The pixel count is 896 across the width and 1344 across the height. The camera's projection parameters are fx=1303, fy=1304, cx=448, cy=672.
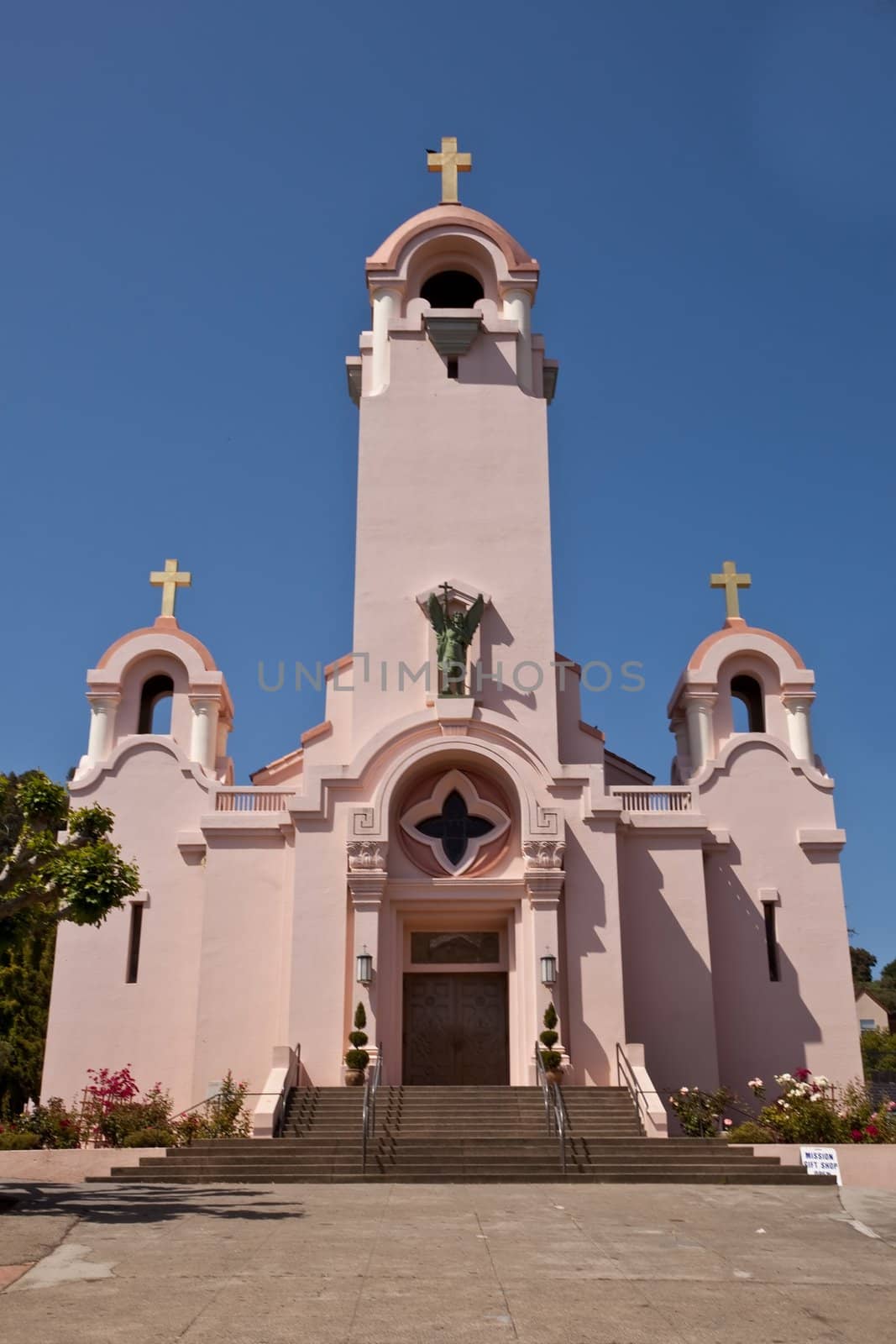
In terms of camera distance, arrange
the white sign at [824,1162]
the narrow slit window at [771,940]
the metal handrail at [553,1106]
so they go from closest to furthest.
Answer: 1. the white sign at [824,1162]
2. the metal handrail at [553,1106]
3. the narrow slit window at [771,940]

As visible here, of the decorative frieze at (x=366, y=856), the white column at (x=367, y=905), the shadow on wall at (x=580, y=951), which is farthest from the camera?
the decorative frieze at (x=366, y=856)

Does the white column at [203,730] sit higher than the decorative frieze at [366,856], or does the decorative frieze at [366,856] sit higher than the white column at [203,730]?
the white column at [203,730]

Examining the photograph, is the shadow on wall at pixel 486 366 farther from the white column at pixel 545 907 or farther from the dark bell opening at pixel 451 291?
the white column at pixel 545 907

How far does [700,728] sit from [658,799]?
2643 mm

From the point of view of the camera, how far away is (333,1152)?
64.1ft

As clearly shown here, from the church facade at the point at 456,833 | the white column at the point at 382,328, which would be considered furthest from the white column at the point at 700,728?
the white column at the point at 382,328

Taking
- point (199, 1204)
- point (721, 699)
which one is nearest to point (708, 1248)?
point (199, 1204)

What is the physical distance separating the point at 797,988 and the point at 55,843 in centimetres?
1714

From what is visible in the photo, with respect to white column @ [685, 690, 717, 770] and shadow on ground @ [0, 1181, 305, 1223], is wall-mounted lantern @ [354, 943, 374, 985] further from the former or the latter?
white column @ [685, 690, 717, 770]

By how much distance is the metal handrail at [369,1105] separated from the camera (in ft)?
62.3

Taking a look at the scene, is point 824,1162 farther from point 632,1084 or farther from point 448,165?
point 448,165

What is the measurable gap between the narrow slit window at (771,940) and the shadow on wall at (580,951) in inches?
184

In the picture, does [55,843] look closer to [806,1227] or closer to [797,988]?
[806,1227]

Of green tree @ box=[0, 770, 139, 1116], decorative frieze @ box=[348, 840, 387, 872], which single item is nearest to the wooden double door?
decorative frieze @ box=[348, 840, 387, 872]
